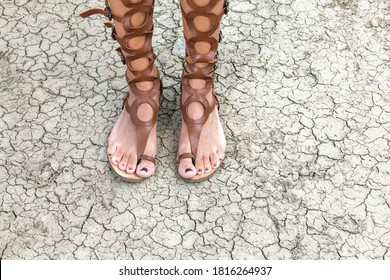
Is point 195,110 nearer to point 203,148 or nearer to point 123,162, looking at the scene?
point 203,148

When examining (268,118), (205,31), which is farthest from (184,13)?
(268,118)

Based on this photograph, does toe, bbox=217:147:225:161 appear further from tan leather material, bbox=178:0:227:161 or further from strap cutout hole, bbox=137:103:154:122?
strap cutout hole, bbox=137:103:154:122

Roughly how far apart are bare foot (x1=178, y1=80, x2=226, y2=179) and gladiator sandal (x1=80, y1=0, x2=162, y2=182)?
0.09 meters

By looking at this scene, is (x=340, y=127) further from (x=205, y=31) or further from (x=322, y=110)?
(x=205, y=31)

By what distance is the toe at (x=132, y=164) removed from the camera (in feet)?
5.23

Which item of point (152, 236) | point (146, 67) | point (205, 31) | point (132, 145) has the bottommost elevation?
point (152, 236)

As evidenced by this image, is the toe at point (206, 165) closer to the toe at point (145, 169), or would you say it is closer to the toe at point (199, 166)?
the toe at point (199, 166)

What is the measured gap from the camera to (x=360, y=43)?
200 cm

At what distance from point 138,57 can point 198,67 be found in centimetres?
16

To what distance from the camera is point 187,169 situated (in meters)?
1.59

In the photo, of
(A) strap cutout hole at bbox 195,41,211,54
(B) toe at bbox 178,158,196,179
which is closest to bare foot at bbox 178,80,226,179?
(B) toe at bbox 178,158,196,179

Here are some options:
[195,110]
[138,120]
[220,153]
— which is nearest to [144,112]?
[138,120]

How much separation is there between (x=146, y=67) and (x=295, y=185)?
523 mm

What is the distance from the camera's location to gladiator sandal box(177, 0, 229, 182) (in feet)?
4.63
